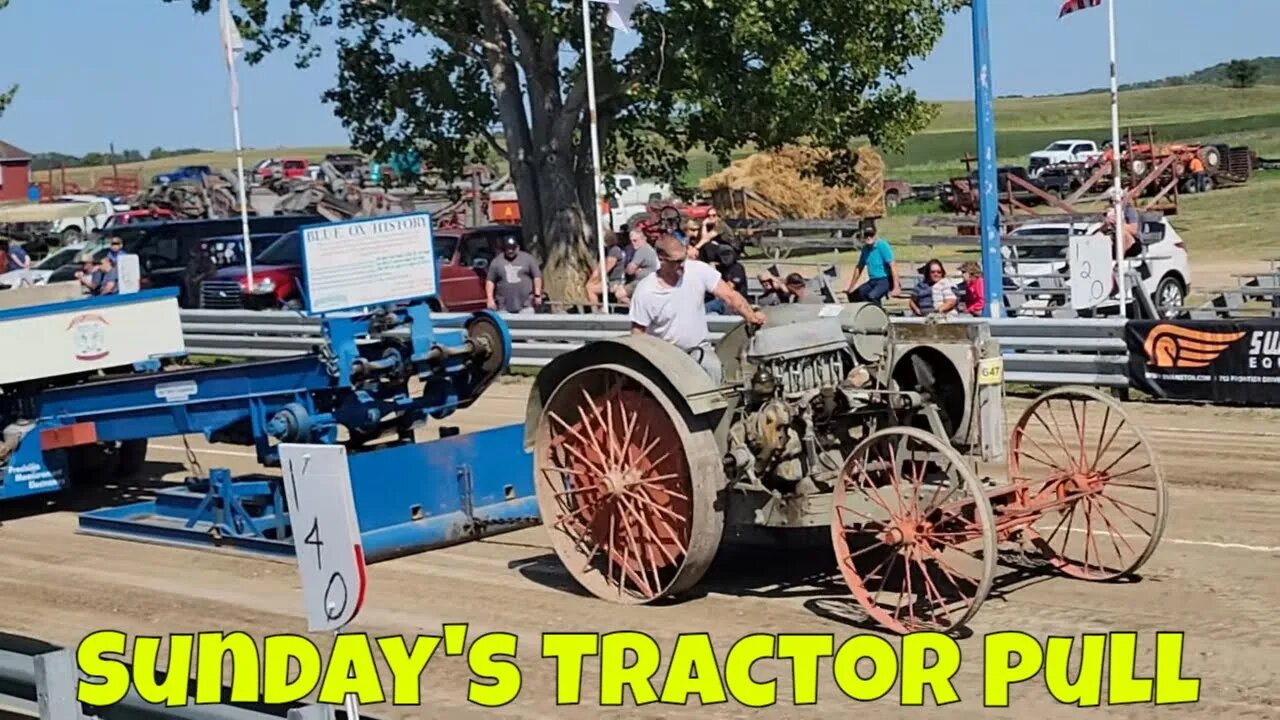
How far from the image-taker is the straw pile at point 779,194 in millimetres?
46219

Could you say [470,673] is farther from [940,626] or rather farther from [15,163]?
[15,163]

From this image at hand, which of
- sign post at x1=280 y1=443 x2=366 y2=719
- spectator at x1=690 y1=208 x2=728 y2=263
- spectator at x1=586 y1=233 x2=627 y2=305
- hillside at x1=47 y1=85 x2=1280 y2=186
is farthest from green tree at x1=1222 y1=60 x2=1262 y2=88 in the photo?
sign post at x1=280 y1=443 x2=366 y2=719

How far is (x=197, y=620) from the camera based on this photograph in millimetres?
9977

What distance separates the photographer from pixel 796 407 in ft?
30.2

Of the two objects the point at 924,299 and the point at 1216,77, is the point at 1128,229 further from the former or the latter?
the point at 1216,77

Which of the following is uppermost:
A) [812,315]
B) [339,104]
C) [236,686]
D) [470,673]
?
[339,104]

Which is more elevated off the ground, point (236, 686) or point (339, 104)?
point (339, 104)

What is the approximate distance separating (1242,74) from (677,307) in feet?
414

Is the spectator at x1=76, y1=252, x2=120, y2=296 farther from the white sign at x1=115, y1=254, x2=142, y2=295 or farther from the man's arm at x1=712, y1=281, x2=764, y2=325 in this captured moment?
the man's arm at x1=712, y1=281, x2=764, y2=325

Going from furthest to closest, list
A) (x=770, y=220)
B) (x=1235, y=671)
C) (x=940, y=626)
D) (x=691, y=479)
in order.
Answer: (x=770, y=220), (x=691, y=479), (x=940, y=626), (x=1235, y=671)

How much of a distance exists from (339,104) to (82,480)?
600 inches

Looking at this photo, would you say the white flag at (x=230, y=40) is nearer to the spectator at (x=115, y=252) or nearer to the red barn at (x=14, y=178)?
the spectator at (x=115, y=252)

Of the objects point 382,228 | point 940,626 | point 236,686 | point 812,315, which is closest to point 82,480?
point 382,228

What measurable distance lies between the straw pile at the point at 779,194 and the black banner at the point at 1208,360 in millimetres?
29615
